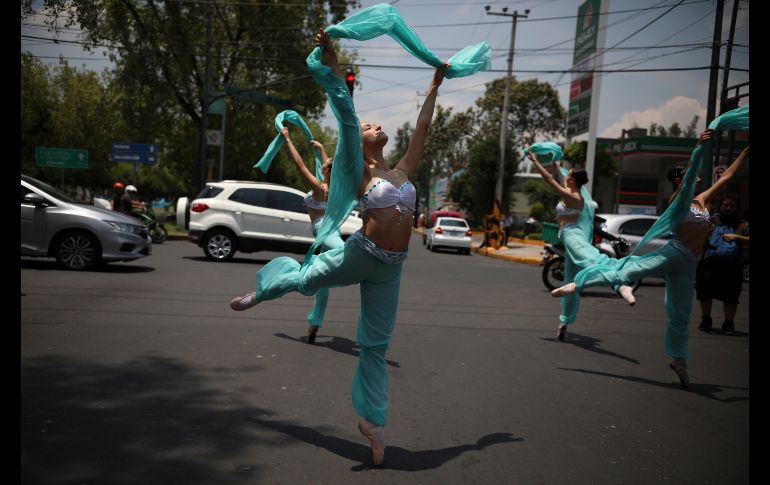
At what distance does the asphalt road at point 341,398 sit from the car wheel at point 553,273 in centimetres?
366

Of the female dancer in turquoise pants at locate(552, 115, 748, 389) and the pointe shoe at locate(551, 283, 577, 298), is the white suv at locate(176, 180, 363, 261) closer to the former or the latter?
the pointe shoe at locate(551, 283, 577, 298)

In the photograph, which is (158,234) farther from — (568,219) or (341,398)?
(341,398)

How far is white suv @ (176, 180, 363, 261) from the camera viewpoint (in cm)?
1500

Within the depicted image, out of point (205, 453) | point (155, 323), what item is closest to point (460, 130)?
point (155, 323)

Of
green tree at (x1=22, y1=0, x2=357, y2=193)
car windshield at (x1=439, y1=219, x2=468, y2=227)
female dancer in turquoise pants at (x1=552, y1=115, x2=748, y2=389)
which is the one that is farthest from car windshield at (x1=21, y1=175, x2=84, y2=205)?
car windshield at (x1=439, y1=219, x2=468, y2=227)

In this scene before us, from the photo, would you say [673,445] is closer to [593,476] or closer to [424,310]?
[593,476]

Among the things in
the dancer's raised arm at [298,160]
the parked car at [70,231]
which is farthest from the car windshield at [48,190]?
the dancer's raised arm at [298,160]

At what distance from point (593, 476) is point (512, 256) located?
20.1 meters

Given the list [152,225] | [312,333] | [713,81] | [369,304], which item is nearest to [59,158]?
[152,225]

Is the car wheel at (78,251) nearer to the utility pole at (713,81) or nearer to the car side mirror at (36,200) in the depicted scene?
the car side mirror at (36,200)

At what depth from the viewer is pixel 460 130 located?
174 feet

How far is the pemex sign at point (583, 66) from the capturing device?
73.5ft

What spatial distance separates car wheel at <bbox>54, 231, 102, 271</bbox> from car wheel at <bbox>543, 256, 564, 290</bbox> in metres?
9.09
